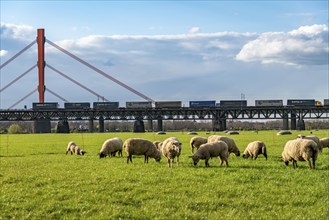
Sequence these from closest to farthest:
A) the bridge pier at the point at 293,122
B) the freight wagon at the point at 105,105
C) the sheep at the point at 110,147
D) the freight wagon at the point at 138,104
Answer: the sheep at the point at 110,147 < the bridge pier at the point at 293,122 < the freight wagon at the point at 138,104 < the freight wagon at the point at 105,105

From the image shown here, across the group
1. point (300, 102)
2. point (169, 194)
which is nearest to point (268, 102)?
point (300, 102)

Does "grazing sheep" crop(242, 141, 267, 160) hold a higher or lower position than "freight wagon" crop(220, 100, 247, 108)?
lower

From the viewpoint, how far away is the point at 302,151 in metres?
21.0

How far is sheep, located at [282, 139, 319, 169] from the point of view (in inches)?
819

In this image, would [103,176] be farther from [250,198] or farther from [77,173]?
[250,198]

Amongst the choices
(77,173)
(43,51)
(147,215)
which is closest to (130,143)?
(77,173)

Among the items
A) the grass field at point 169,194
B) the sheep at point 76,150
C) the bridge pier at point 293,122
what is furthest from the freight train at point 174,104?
the grass field at point 169,194

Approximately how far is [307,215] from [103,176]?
355 inches

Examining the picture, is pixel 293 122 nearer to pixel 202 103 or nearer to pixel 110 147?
pixel 202 103

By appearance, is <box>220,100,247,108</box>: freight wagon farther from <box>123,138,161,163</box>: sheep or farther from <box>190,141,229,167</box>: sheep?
<box>190,141,229,167</box>: sheep

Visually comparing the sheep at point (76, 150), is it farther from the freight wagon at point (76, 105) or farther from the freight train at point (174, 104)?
the freight wagon at point (76, 105)

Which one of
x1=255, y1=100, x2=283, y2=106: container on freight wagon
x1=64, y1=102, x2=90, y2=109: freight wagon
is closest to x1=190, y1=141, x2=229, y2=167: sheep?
x1=255, y1=100, x2=283, y2=106: container on freight wagon

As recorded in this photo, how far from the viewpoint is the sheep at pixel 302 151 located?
20797 mm

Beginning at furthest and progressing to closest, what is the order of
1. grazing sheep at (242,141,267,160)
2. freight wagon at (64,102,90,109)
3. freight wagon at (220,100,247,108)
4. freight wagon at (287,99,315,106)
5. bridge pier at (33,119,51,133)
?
freight wagon at (64,102,90,109) < freight wagon at (220,100,247,108) < freight wagon at (287,99,315,106) < bridge pier at (33,119,51,133) < grazing sheep at (242,141,267,160)
